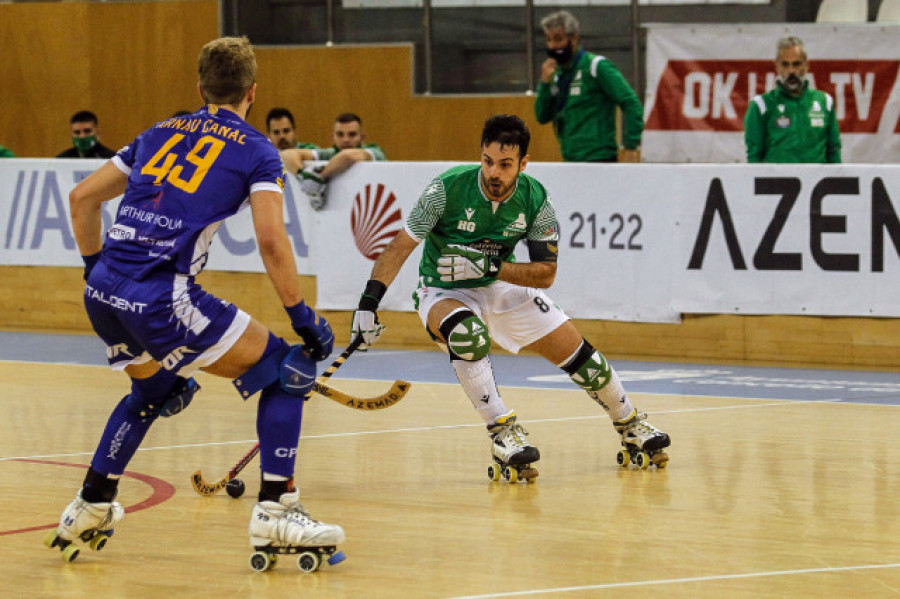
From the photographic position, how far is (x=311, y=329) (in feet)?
20.1

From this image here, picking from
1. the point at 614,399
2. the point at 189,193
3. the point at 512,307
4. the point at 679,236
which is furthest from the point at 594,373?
the point at 679,236

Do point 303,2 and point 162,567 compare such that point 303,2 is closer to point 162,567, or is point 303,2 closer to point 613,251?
point 613,251

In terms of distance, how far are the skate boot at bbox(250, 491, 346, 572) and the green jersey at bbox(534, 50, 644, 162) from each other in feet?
26.4

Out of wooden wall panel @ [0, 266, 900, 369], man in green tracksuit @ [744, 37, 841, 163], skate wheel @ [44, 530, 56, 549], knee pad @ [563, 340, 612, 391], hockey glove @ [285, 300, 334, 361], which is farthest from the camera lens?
man in green tracksuit @ [744, 37, 841, 163]

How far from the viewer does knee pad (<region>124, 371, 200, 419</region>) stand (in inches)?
260

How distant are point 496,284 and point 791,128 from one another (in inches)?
219

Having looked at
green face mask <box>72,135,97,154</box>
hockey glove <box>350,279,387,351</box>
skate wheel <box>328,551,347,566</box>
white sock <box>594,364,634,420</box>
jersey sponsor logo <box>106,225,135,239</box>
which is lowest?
skate wheel <box>328,551,347,566</box>

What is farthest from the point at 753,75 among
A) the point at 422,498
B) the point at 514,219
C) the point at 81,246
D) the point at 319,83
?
the point at 81,246

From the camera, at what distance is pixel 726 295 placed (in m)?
13.0

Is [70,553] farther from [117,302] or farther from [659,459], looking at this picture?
[659,459]

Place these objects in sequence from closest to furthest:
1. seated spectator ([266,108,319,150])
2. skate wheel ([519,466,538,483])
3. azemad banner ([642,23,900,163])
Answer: skate wheel ([519,466,538,483]) → seated spectator ([266,108,319,150]) → azemad banner ([642,23,900,163])

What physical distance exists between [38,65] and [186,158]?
14.5 m

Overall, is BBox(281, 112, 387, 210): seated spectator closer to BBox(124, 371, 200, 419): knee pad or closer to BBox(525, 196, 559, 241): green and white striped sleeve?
BBox(525, 196, 559, 241): green and white striped sleeve

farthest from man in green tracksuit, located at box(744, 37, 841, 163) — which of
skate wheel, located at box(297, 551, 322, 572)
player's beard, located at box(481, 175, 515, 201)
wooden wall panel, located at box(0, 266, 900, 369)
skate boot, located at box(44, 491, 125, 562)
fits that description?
skate boot, located at box(44, 491, 125, 562)
